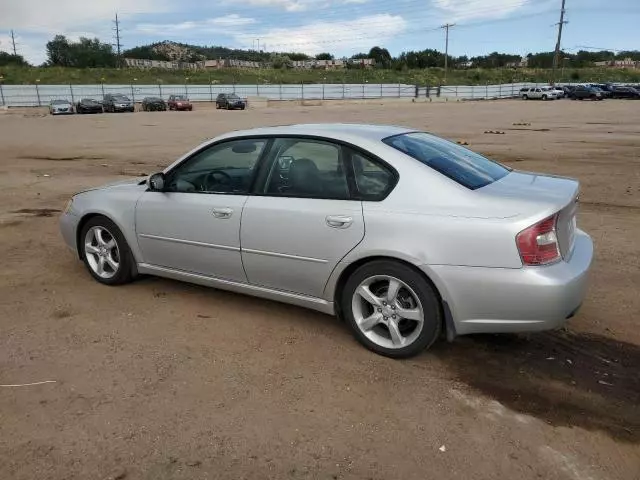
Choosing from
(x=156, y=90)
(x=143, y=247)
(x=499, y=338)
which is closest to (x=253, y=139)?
(x=143, y=247)

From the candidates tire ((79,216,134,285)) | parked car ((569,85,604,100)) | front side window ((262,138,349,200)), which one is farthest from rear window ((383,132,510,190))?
parked car ((569,85,604,100))

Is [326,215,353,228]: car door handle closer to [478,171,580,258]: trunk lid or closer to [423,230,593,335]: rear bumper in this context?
[423,230,593,335]: rear bumper

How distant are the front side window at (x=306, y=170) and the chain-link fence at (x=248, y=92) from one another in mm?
57495

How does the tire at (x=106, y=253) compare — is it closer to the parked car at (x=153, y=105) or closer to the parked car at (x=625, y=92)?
the parked car at (x=153, y=105)

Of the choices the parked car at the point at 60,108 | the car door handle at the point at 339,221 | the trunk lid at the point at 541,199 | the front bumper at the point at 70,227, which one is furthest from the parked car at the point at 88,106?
the trunk lid at the point at 541,199

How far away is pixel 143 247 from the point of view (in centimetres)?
493

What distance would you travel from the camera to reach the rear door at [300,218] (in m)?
3.84

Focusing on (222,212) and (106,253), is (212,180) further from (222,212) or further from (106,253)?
(106,253)

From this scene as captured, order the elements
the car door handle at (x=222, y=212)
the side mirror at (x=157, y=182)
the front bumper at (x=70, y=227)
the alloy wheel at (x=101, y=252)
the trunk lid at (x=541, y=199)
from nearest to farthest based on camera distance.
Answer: the trunk lid at (x=541, y=199) → the car door handle at (x=222, y=212) → the side mirror at (x=157, y=182) → the alloy wheel at (x=101, y=252) → the front bumper at (x=70, y=227)

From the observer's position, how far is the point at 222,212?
4355 mm

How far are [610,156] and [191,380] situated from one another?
13.9 meters

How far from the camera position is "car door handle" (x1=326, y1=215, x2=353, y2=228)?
12.4 ft

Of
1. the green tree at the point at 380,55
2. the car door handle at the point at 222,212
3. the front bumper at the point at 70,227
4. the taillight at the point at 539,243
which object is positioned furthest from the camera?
the green tree at the point at 380,55

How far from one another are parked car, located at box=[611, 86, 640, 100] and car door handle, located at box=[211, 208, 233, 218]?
70.2m
